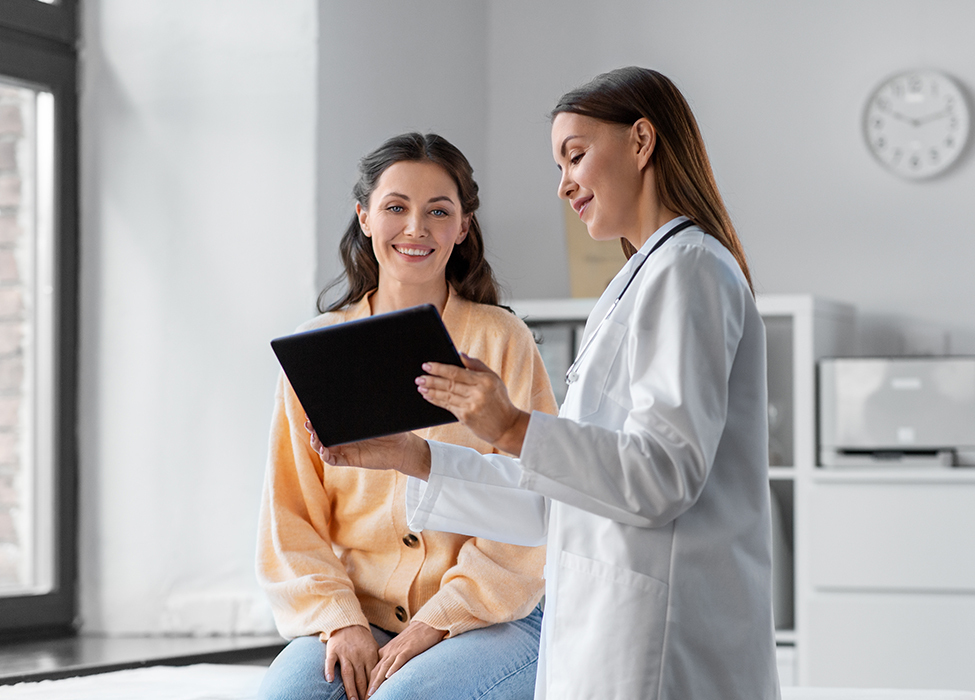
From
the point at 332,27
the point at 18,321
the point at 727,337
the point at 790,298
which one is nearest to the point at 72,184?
the point at 18,321

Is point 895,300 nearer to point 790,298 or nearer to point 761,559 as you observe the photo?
point 790,298

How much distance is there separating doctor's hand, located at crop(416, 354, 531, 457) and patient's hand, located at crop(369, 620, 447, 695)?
0.52m

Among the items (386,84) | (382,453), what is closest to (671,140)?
(382,453)

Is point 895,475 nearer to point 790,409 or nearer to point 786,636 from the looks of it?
point 790,409

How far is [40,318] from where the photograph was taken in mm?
2705

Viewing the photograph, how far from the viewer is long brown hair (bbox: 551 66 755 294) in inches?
48.6

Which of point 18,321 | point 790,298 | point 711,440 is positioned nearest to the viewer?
point 711,440

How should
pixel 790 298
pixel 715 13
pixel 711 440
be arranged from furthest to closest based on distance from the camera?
pixel 715 13
pixel 790 298
pixel 711 440

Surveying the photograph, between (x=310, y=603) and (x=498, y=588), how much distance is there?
0.88 feet

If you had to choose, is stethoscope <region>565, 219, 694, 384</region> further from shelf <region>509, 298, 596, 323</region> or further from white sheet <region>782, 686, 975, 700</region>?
shelf <region>509, 298, 596, 323</region>

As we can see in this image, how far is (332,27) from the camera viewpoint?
8.96ft

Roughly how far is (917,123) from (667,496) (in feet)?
8.61

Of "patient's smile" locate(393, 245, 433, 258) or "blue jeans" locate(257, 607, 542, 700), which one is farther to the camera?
"patient's smile" locate(393, 245, 433, 258)

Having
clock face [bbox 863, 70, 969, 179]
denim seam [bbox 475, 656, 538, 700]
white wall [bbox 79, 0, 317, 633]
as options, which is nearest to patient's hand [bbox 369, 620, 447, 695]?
denim seam [bbox 475, 656, 538, 700]
